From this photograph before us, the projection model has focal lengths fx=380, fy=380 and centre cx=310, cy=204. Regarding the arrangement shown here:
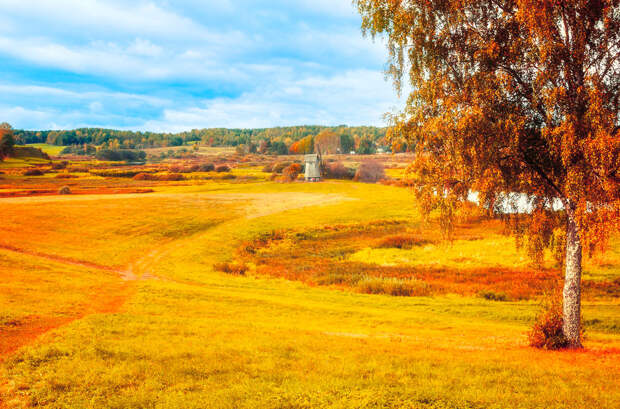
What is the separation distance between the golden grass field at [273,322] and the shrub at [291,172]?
70.7 m

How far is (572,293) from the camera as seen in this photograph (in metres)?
15.6

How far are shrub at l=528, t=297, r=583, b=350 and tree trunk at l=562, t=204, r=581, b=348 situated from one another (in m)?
0.25

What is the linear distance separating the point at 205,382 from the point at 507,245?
4588 centimetres

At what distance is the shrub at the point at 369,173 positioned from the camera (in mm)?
134375

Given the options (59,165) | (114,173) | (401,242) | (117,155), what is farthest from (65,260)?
(117,155)

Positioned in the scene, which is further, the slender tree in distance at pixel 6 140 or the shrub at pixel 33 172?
the shrub at pixel 33 172

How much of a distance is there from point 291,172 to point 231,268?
93.5m

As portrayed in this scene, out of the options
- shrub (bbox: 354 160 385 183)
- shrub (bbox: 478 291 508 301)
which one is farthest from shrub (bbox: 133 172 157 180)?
shrub (bbox: 478 291 508 301)

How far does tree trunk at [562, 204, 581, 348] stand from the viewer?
50.9 feet

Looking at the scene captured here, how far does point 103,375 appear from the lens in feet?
37.0

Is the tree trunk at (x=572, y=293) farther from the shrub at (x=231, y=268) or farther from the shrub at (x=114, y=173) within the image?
the shrub at (x=114, y=173)

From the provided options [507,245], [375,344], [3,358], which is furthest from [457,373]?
[507,245]

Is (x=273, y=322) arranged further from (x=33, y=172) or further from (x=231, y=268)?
(x=33, y=172)

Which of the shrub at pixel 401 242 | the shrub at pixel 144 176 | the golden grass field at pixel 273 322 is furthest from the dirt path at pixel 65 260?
the shrub at pixel 144 176
